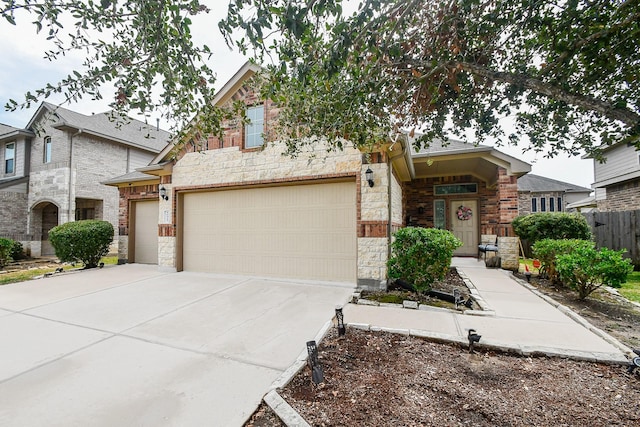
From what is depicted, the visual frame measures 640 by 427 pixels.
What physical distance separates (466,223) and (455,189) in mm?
1353

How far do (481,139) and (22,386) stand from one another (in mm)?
6882

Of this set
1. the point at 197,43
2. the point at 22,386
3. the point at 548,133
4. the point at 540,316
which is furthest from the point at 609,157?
the point at 22,386

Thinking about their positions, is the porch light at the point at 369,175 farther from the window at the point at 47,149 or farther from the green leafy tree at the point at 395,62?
the window at the point at 47,149

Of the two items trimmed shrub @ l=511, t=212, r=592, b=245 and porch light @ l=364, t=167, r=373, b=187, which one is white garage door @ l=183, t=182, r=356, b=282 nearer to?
porch light @ l=364, t=167, r=373, b=187

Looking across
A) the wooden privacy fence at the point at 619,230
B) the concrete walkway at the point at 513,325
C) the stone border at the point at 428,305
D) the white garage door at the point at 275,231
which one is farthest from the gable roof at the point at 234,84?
the wooden privacy fence at the point at 619,230

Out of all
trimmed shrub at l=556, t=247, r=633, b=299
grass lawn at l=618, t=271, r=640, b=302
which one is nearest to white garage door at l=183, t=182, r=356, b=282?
trimmed shrub at l=556, t=247, r=633, b=299

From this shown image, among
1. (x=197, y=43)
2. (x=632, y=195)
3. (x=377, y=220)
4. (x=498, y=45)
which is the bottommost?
(x=377, y=220)

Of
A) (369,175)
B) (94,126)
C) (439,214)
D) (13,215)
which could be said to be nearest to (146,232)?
(94,126)

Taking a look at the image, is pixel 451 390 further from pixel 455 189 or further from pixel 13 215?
pixel 13 215

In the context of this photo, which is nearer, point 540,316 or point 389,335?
point 389,335

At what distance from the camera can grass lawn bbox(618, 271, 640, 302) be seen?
5.71 meters

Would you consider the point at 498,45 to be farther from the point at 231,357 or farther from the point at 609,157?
the point at 609,157

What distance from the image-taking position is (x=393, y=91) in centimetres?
405

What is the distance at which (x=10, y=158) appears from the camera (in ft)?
48.7
